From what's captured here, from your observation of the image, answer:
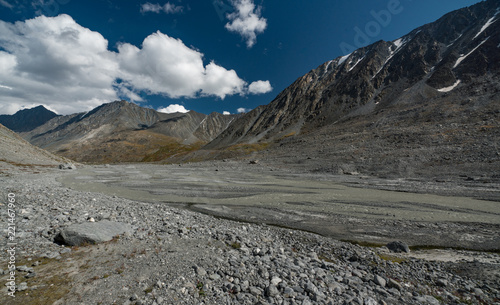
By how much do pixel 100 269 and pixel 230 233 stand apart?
21.3 feet

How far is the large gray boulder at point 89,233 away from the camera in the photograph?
9.37 m

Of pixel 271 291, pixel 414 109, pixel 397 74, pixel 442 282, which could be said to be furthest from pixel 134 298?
pixel 397 74

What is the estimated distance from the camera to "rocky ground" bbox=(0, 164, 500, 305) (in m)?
6.48

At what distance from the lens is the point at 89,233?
981 centimetres

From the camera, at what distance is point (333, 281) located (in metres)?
7.97

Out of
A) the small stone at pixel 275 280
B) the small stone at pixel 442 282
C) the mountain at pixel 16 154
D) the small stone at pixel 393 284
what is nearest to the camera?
the small stone at pixel 275 280

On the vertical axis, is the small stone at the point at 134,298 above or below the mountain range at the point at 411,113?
below

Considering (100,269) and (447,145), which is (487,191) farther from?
(100,269)

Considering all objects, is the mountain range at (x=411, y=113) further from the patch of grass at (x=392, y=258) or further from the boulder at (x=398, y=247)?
the patch of grass at (x=392, y=258)

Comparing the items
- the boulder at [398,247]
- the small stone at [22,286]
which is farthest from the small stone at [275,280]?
the boulder at [398,247]

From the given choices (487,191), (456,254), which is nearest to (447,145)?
(487,191)

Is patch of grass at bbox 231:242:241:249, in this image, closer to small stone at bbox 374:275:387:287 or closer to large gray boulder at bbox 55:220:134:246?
large gray boulder at bbox 55:220:134:246

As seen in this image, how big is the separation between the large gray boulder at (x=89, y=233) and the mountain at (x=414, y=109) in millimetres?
53503

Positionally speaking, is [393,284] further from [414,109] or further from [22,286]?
[414,109]
